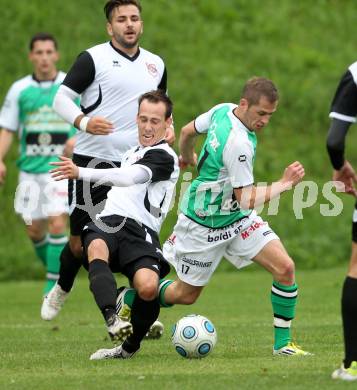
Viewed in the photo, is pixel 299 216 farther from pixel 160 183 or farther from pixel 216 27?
pixel 160 183

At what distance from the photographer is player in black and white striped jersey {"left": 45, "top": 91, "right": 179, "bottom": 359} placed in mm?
7910

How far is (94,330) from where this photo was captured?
36.0 ft

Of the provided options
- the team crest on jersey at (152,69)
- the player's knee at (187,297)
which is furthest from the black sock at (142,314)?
the team crest on jersey at (152,69)

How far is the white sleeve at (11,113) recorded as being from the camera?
13.5 metres

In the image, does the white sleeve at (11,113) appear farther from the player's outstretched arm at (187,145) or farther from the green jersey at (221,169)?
the green jersey at (221,169)

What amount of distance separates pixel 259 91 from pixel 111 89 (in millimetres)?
2090

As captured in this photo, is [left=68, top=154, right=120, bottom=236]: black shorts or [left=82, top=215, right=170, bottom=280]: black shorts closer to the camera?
[left=82, top=215, right=170, bottom=280]: black shorts

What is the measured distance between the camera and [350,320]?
6.54 m

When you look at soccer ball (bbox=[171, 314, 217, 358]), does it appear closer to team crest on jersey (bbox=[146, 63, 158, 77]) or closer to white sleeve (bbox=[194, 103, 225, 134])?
white sleeve (bbox=[194, 103, 225, 134])

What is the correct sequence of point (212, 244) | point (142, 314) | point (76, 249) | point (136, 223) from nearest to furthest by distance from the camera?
point (142, 314) < point (136, 223) < point (212, 244) < point (76, 249)

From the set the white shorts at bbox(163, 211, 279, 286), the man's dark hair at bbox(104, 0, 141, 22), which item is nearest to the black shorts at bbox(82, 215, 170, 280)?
the white shorts at bbox(163, 211, 279, 286)

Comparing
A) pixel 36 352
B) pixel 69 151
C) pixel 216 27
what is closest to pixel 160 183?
pixel 36 352

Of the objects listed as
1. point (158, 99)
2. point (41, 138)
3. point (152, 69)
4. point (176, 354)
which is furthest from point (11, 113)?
point (176, 354)

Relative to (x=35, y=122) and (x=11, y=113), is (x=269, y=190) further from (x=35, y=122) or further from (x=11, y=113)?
(x=35, y=122)
